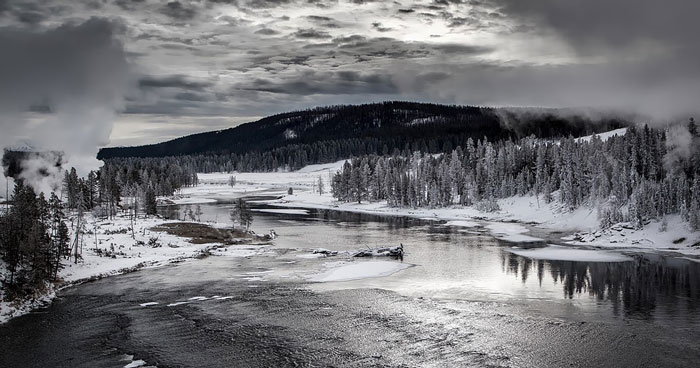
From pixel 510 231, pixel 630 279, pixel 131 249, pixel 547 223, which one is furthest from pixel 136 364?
pixel 547 223

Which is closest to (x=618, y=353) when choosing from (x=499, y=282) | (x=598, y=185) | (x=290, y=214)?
(x=499, y=282)

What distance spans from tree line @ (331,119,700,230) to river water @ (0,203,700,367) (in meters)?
18.8

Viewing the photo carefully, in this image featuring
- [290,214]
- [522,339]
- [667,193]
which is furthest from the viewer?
[290,214]

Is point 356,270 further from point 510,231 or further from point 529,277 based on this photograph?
point 510,231

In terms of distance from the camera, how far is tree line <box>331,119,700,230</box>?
268 feet

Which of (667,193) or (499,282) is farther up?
(667,193)

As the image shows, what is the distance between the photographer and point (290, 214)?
136875 mm

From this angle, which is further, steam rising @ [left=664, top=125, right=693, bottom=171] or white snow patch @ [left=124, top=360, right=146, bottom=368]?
steam rising @ [left=664, top=125, right=693, bottom=171]

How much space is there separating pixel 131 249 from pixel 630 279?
63336mm

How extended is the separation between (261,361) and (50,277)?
109 ft

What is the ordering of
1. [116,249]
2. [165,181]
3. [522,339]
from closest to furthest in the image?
1. [522,339]
2. [116,249]
3. [165,181]

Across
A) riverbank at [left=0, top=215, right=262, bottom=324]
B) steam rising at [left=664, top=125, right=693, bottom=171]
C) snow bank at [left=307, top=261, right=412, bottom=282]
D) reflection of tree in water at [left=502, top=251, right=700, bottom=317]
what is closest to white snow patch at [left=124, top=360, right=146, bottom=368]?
riverbank at [left=0, top=215, right=262, bottom=324]

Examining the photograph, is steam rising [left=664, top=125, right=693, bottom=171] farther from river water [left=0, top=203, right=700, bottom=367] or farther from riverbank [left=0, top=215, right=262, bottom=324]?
riverbank [left=0, top=215, right=262, bottom=324]

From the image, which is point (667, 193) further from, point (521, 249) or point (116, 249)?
point (116, 249)
